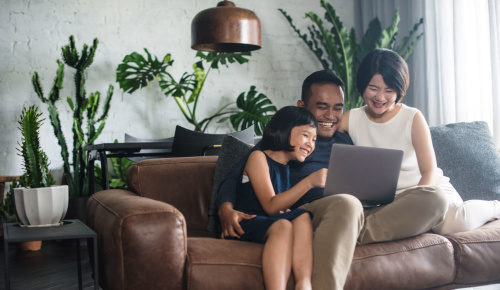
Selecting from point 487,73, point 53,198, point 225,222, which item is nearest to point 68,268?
point 53,198

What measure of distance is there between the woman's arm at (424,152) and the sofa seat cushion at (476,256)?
24cm

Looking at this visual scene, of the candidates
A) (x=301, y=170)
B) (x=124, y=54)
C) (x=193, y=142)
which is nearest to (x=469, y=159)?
(x=301, y=170)

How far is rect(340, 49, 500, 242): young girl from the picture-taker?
6.98ft

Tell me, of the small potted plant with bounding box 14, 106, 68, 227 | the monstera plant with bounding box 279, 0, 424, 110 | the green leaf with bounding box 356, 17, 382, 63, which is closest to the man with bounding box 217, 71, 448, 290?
the small potted plant with bounding box 14, 106, 68, 227

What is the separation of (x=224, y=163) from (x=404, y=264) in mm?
753

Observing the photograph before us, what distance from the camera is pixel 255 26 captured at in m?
2.61

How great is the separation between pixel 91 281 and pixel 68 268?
425 millimetres

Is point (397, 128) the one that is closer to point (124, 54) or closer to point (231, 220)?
point (231, 220)

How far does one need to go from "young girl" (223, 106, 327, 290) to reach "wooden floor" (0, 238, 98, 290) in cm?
113

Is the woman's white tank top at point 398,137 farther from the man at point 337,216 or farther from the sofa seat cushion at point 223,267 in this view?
the sofa seat cushion at point 223,267

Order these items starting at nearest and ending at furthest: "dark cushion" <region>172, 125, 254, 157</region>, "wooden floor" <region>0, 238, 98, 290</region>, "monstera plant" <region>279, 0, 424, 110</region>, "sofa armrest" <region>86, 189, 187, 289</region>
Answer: "sofa armrest" <region>86, 189, 187, 289</region>, "wooden floor" <region>0, 238, 98, 290</region>, "dark cushion" <region>172, 125, 254, 157</region>, "monstera plant" <region>279, 0, 424, 110</region>

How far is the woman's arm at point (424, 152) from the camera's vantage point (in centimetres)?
210

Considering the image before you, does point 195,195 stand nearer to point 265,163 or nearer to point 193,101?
point 265,163

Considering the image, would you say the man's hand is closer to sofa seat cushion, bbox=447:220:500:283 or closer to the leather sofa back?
the leather sofa back
